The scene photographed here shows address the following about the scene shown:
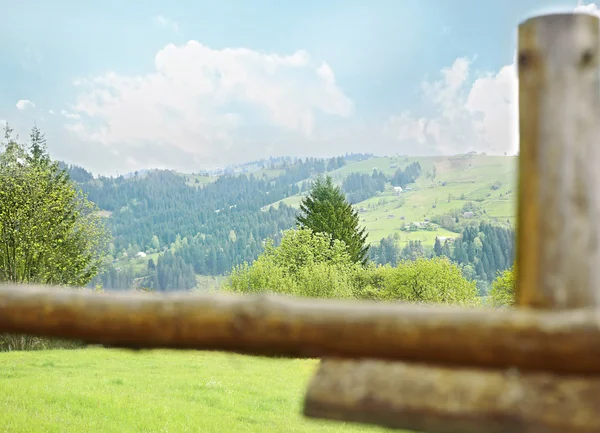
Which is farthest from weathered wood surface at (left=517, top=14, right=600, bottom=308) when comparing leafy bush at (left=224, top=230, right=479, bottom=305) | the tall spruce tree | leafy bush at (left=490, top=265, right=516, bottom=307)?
leafy bush at (left=490, top=265, right=516, bottom=307)

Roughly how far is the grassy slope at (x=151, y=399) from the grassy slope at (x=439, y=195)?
95.7 meters

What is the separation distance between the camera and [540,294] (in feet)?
6.12

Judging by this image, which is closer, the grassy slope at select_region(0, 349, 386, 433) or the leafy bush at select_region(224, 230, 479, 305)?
the grassy slope at select_region(0, 349, 386, 433)

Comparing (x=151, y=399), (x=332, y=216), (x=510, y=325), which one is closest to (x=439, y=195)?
(x=332, y=216)

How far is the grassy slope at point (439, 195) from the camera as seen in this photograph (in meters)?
123

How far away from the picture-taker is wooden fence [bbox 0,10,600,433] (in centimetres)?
172

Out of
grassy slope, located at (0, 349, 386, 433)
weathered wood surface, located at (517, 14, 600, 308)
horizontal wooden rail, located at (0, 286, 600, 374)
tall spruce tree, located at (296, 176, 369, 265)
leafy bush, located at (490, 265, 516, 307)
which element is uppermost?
tall spruce tree, located at (296, 176, 369, 265)

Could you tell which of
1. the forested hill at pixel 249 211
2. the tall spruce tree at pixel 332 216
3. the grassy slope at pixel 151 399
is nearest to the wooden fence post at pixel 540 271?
the grassy slope at pixel 151 399

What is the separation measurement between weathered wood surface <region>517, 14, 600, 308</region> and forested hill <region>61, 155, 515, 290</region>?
252 ft

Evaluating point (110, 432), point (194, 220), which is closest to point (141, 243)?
point (194, 220)

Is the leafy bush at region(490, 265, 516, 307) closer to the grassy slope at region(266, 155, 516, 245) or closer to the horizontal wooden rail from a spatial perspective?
the horizontal wooden rail

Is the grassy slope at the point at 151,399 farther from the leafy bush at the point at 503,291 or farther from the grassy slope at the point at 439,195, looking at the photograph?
the grassy slope at the point at 439,195

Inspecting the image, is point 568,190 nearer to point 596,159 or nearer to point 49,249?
point 596,159

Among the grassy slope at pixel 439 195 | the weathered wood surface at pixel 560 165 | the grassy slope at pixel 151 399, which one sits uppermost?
the grassy slope at pixel 439 195
